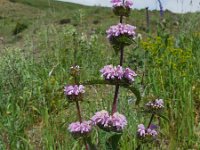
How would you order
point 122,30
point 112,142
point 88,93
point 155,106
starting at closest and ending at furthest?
point 122,30 → point 112,142 → point 155,106 → point 88,93

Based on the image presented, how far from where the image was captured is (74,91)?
191 cm

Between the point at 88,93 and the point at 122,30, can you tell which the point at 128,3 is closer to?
the point at 122,30

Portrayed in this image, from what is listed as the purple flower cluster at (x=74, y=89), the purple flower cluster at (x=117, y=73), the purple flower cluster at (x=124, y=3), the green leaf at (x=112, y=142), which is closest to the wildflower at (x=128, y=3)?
the purple flower cluster at (x=124, y=3)

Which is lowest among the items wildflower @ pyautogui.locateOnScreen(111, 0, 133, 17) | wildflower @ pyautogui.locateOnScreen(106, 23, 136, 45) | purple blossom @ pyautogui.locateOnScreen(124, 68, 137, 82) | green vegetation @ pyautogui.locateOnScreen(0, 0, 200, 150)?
green vegetation @ pyautogui.locateOnScreen(0, 0, 200, 150)

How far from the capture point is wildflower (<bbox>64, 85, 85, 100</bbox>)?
1.91 meters

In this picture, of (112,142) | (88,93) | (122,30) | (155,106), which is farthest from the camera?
(88,93)

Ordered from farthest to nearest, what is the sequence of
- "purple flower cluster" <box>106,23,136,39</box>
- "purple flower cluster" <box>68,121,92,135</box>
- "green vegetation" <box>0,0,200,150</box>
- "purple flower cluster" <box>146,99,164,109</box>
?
1. "green vegetation" <box>0,0,200,150</box>
2. "purple flower cluster" <box>146,99,164,109</box>
3. "purple flower cluster" <box>68,121,92,135</box>
4. "purple flower cluster" <box>106,23,136,39</box>

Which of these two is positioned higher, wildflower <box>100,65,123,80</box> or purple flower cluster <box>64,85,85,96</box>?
wildflower <box>100,65,123,80</box>

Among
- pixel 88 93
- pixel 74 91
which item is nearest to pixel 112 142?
pixel 74 91

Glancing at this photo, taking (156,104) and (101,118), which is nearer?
(101,118)

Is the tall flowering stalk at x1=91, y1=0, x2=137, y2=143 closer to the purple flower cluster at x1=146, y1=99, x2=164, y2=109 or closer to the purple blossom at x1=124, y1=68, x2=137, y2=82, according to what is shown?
the purple blossom at x1=124, y1=68, x2=137, y2=82

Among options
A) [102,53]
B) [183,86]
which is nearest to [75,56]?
[102,53]

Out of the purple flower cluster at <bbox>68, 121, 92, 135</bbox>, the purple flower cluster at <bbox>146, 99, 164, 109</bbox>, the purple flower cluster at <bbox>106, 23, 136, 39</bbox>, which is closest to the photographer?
the purple flower cluster at <bbox>106, 23, 136, 39</bbox>

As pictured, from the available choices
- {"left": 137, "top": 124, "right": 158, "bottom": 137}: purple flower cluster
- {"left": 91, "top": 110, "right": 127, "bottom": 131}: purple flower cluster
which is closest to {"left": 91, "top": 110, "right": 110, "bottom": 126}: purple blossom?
{"left": 91, "top": 110, "right": 127, "bottom": 131}: purple flower cluster
